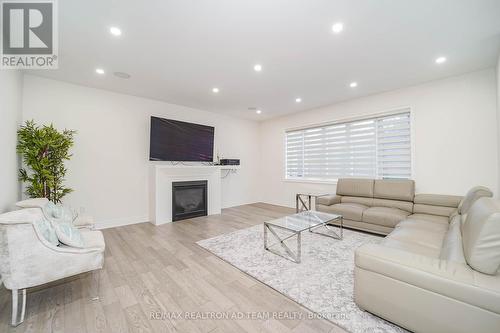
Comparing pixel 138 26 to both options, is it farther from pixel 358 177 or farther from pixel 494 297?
pixel 358 177

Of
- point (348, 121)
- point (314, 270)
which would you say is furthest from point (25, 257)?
point (348, 121)

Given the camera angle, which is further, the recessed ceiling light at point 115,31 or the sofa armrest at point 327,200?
the sofa armrest at point 327,200

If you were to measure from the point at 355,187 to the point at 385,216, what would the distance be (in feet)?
3.35

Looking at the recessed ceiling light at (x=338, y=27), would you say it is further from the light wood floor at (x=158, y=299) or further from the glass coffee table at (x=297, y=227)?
the light wood floor at (x=158, y=299)

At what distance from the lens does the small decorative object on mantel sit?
279 cm

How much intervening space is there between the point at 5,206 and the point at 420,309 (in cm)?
422

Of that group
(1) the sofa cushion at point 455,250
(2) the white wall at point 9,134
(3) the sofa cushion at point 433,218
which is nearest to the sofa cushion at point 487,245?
(1) the sofa cushion at point 455,250

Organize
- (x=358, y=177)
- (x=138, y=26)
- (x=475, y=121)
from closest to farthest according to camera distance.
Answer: (x=138, y=26) → (x=475, y=121) → (x=358, y=177)

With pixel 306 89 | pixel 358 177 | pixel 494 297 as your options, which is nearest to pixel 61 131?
pixel 306 89

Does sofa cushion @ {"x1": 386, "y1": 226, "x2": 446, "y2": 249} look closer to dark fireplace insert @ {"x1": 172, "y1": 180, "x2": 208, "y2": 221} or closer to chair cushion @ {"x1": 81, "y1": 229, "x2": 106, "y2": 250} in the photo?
chair cushion @ {"x1": 81, "y1": 229, "x2": 106, "y2": 250}

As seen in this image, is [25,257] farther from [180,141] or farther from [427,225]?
[427,225]

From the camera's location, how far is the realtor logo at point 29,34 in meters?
1.93

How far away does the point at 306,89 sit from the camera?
3914 millimetres

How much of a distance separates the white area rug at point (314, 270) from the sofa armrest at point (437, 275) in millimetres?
419
